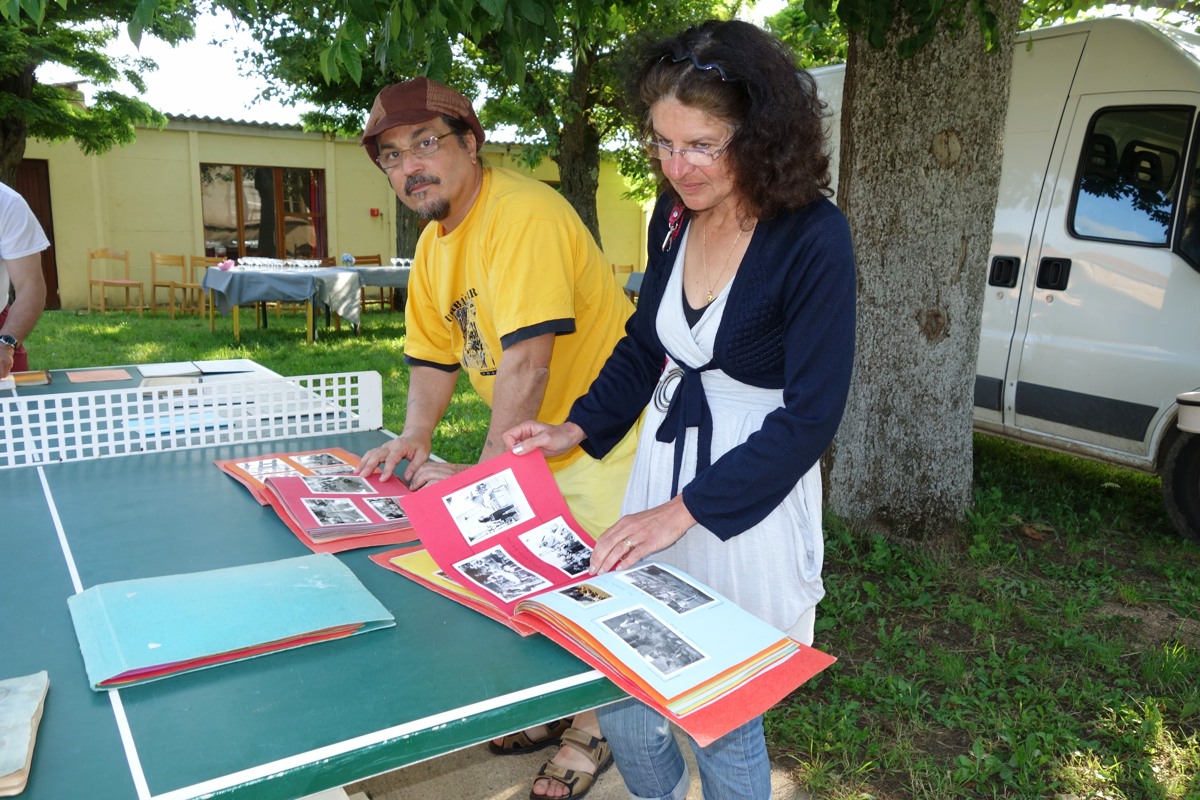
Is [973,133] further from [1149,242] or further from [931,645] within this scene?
[931,645]

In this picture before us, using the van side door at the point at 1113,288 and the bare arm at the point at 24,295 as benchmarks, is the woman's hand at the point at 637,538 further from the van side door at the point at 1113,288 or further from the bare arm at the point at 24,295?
the van side door at the point at 1113,288

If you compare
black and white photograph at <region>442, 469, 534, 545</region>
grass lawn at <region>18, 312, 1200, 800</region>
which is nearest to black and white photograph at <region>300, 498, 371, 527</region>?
black and white photograph at <region>442, 469, 534, 545</region>

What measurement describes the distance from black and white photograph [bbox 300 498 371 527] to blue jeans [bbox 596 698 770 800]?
0.68 meters

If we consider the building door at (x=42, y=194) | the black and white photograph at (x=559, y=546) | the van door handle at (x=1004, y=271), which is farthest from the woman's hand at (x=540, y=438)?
the building door at (x=42, y=194)

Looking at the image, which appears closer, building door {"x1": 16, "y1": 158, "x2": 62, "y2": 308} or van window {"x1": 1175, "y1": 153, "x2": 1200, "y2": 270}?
van window {"x1": 1175, "y1": 153, "x2": 1200, "y2": 270}

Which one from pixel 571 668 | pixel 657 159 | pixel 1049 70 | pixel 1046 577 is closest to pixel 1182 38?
pixel 1049 70

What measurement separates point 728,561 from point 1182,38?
14.9 ft

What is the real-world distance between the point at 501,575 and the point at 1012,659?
2.59m

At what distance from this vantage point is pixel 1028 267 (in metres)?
5.25

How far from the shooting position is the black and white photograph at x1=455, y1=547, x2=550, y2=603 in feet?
5.29

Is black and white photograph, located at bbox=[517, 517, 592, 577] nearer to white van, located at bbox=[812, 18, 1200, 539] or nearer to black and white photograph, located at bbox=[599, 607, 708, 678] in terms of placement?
black and white photograph, located at bbox=[599, 607, 708, 678]

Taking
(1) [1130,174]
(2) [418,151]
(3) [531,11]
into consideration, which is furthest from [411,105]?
(1) [1130,174]

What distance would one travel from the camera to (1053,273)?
512 cm

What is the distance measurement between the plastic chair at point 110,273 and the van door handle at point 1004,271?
14.0m
